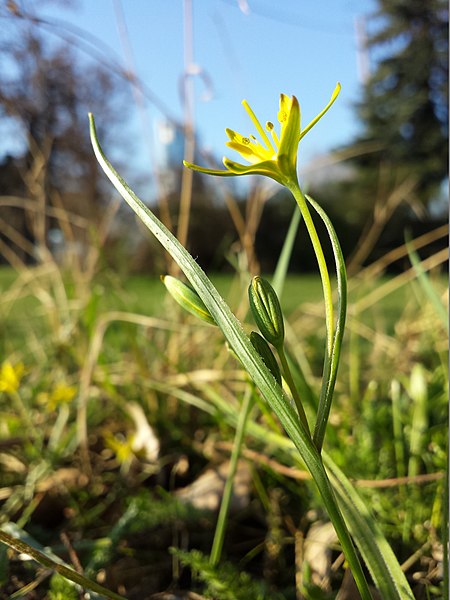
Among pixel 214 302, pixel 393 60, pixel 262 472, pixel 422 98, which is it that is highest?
pixel 393 60

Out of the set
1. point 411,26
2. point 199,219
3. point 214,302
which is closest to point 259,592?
point 214,302

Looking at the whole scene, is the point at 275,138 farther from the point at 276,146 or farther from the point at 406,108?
the point at 406,108

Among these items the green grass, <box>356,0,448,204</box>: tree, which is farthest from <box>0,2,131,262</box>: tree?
<box>356,0,448,204</box>: tree

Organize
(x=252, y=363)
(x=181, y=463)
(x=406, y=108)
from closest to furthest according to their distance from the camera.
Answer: (x=252, y=363) < (x=181, y=463) < (x=406, y=108)

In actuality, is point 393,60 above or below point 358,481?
above

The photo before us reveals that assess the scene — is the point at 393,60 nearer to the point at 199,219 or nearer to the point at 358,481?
the point at 199,219

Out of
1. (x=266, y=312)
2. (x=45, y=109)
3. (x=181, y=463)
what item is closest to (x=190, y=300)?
(x=266, y=312)
